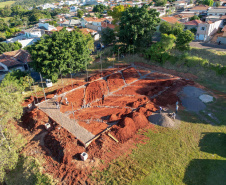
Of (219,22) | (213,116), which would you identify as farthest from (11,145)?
(219,22)

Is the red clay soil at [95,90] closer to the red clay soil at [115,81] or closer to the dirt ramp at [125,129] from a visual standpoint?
the red clay soil at [115,81]

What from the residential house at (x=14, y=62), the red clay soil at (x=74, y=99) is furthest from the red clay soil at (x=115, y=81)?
the residential house at (x=14, y=62)

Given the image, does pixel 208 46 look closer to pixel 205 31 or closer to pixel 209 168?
pixel 205 31

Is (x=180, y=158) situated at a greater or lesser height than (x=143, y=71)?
lesser

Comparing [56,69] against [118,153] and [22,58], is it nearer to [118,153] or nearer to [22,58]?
[118,153]

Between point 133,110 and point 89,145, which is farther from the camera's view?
point 133,110

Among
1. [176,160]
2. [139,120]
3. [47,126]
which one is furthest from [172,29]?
[47,126]

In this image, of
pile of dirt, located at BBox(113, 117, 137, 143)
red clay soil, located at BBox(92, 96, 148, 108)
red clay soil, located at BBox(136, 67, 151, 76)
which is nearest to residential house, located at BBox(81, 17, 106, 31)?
red clay soil, located at BBox(136, 67, 151, 76)
